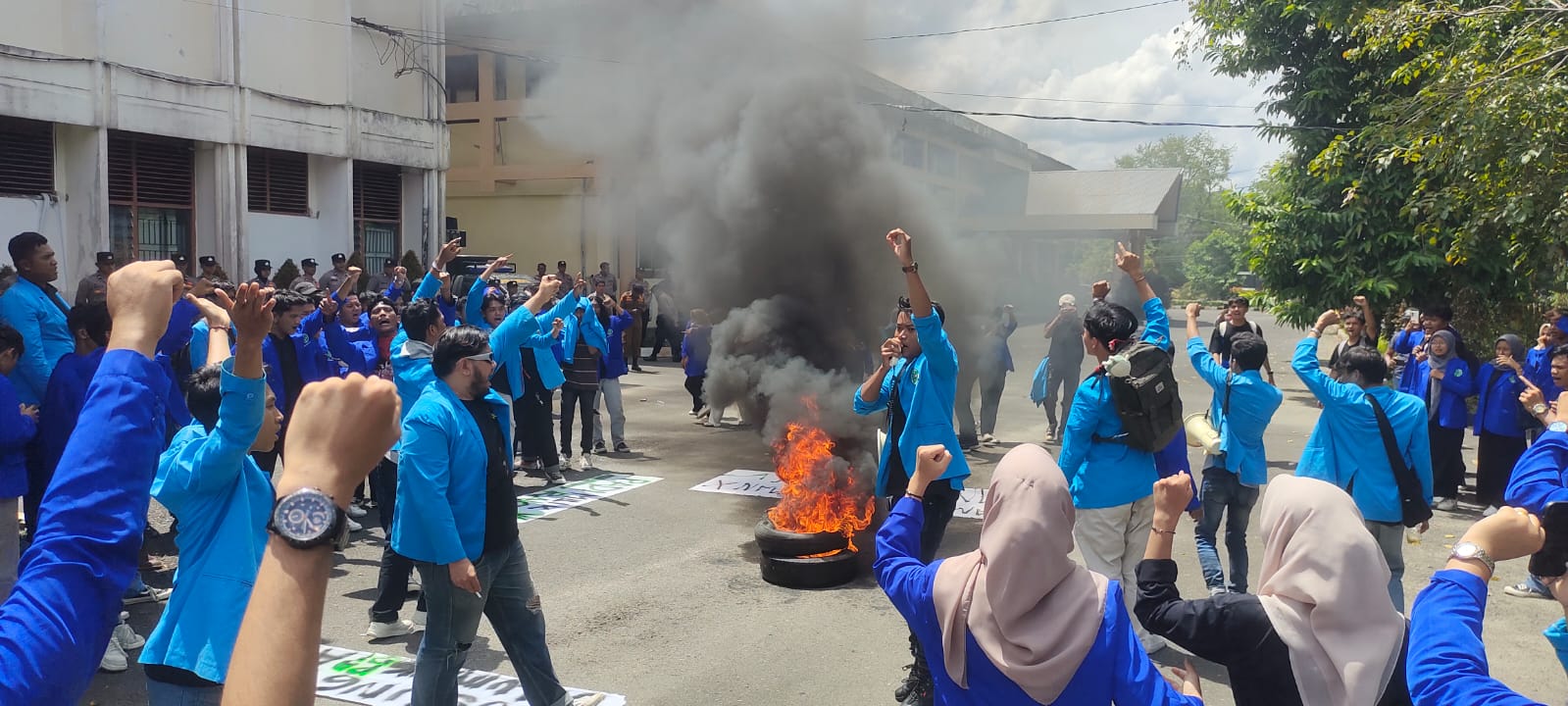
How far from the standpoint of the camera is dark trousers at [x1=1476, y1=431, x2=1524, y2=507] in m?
7.91

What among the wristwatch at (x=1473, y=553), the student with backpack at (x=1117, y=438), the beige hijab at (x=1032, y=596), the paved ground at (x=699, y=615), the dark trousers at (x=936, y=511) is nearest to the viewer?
the wristwatch at (x=1473, y=553)

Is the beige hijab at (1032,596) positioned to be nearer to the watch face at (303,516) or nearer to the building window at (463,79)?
the watch face at (303,516)

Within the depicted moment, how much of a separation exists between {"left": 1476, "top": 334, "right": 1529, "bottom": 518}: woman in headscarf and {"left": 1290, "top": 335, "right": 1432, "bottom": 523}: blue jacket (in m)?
3.58

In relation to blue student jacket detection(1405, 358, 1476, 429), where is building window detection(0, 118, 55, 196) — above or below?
above

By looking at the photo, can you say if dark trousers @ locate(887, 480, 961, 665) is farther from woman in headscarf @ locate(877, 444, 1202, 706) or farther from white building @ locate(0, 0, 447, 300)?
white building @ locate(0, 0, 447, 300)

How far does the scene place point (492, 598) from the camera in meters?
3.94

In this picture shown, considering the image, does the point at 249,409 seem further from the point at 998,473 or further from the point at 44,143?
the point at 44,143

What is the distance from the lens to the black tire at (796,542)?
5.99 m

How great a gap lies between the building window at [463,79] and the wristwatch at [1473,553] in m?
22.3

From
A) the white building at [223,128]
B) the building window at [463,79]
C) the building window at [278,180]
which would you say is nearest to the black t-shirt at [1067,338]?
the white building at [223,128]

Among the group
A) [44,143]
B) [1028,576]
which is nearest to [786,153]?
[1028,576]

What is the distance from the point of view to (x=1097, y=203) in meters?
28.2

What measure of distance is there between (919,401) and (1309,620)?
289 centimetres

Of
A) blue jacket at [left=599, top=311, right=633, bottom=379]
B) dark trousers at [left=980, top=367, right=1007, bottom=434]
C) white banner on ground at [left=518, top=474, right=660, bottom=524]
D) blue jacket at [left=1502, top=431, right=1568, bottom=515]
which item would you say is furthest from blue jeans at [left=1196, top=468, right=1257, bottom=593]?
blue jacket at [left=599, top=311, right=633, bottom=379]
